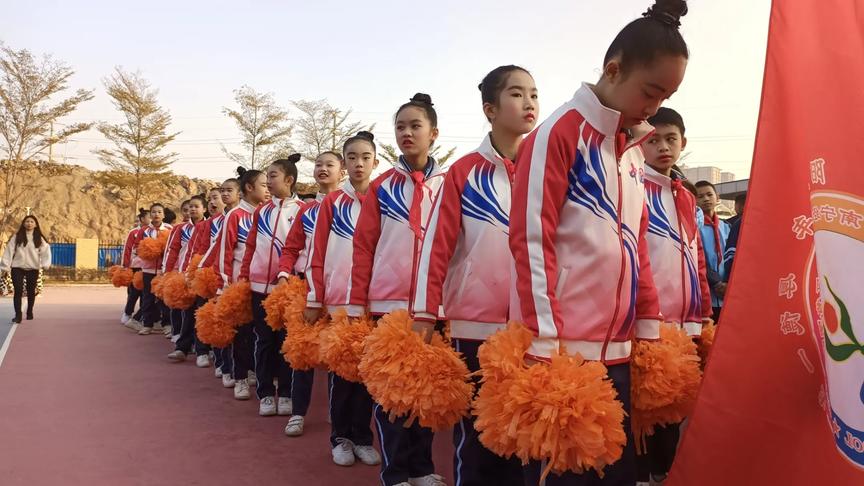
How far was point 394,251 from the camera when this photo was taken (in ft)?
12.6

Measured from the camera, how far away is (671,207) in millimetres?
3686

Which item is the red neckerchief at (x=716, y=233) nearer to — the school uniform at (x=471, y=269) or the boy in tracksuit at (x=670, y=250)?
the boy in tracksuit at (x=670, y=250)

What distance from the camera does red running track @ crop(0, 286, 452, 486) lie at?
4.20m

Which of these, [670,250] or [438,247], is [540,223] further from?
[670,250]

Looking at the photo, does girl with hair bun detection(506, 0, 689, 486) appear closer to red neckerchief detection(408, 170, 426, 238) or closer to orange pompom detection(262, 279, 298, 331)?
red neckerchief detection(408, 170, 426, 238)

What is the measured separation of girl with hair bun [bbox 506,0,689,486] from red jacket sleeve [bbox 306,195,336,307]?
2565 millimetres

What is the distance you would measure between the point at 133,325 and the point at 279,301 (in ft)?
26.4

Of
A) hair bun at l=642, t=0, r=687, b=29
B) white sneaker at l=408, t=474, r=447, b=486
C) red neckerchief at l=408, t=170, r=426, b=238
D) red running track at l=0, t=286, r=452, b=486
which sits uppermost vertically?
hair bun at l=642, t=0, r=687, b=29

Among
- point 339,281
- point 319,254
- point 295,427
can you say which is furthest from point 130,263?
point 339,281

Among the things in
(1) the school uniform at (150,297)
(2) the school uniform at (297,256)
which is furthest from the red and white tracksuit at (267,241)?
(1) the school uniform at (150,297)

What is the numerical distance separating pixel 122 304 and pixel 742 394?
1742 centimetres

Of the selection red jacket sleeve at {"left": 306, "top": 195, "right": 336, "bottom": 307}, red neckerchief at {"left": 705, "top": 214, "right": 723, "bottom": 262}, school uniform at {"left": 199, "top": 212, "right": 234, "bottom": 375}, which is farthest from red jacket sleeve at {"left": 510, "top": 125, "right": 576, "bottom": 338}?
school uniform at {"left": 199, "top": 212, "right": 234, "bottom": 375}

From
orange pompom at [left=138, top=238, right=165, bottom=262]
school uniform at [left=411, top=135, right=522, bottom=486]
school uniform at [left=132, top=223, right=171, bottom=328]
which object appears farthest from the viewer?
school uniform at [left=132, top=223, right=171, bottom=328]

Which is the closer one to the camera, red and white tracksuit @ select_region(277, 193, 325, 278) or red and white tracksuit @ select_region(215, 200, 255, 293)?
red and white tracksuit @ select_region(277, 193, 325, 278)
